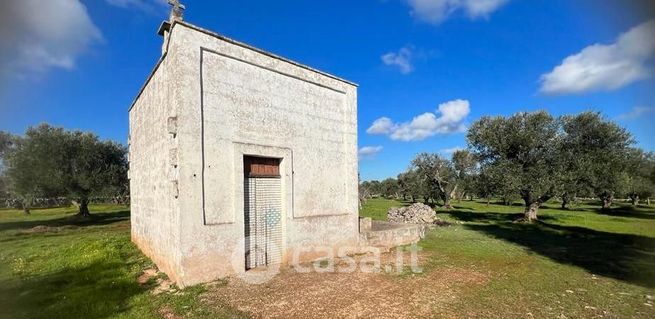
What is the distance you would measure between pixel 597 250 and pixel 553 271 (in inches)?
203

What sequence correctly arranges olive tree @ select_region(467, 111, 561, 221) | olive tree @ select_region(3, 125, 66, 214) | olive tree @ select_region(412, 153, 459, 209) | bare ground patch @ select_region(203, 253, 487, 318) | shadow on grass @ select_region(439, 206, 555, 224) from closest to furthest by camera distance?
bare ground patch @ select_region(203, 253, 487, 318), olive tree @ select_region(467, 111, 561, 221), olive tree @ select_region(3, 125, 66, 214), shadow on grass @ select_region(439, 206, 555, 224), olive tree @ select_region(412, 153, 459, 209)

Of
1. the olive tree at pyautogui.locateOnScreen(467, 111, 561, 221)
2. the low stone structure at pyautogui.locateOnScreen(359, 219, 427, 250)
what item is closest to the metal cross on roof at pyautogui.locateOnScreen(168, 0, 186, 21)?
the low stone structure at pyautogui.locateOnScreen(359, 219, 427, 250)

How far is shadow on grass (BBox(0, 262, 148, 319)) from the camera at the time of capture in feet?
20.8

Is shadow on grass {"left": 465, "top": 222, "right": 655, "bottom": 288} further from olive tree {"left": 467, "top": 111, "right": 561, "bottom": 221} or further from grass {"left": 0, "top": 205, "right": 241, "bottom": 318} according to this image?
grass {"left": 0, "top": 205, "right": 241, "bottom": 318}

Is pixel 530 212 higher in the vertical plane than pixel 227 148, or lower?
lower

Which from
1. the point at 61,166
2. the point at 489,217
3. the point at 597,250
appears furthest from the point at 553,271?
the point at 61,166

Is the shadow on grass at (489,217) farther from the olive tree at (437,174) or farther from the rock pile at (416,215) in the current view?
the olive tree at (437,174)

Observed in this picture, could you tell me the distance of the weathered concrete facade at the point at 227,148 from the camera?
25.5ft

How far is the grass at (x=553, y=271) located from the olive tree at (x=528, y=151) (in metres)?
5.54

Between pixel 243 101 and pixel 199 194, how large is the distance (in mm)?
2827

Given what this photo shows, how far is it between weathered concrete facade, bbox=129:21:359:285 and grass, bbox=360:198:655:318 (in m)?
4.22

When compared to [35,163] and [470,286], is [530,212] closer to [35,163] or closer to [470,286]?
[470,286]

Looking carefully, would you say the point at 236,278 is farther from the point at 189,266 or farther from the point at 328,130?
the point at 328,130

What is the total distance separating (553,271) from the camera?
902 centimetres
